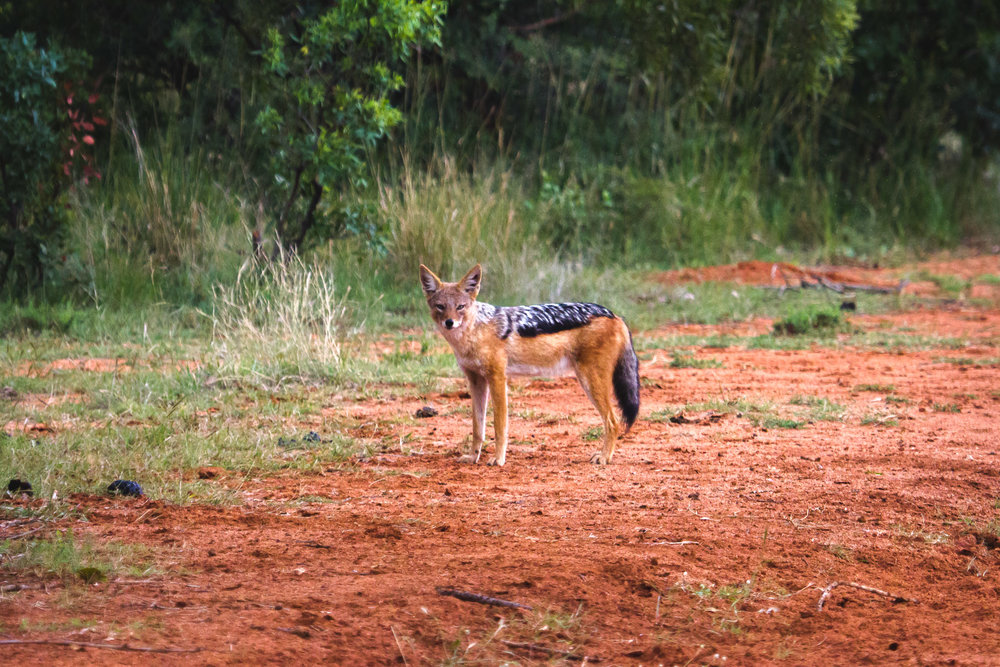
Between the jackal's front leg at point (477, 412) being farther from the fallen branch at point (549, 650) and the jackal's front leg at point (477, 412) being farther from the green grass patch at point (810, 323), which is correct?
the green grass patch at point (810, 323)

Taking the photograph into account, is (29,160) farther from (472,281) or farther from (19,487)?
(19,487)

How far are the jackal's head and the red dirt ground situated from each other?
2.43 feet

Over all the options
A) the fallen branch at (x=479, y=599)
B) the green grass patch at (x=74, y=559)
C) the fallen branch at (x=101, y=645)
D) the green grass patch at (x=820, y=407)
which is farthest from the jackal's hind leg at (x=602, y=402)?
the fallen branch at (x=101, y=645)

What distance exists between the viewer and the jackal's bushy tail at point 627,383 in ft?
19.7

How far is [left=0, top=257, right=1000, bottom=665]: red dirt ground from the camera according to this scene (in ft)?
11.4

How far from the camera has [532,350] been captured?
5.85 metres

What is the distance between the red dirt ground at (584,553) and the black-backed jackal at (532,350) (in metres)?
0.23

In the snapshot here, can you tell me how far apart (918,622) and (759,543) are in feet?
2.50

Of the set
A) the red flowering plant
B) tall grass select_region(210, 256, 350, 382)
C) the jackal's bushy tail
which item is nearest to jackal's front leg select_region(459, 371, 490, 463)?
the jackal's bushy tail

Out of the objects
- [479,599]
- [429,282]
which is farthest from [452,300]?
[479,599]

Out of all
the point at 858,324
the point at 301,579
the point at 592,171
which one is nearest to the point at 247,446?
the point at 301,579

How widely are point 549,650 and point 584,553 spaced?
783 mm

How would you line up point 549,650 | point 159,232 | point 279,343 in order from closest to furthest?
point 549,650
point 279,343
point 159,232

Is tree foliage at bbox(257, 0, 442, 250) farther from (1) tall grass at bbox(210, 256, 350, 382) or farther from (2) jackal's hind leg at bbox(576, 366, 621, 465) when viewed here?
(2) jackal's hind leg at bbox(576, 366, 621, 465)
